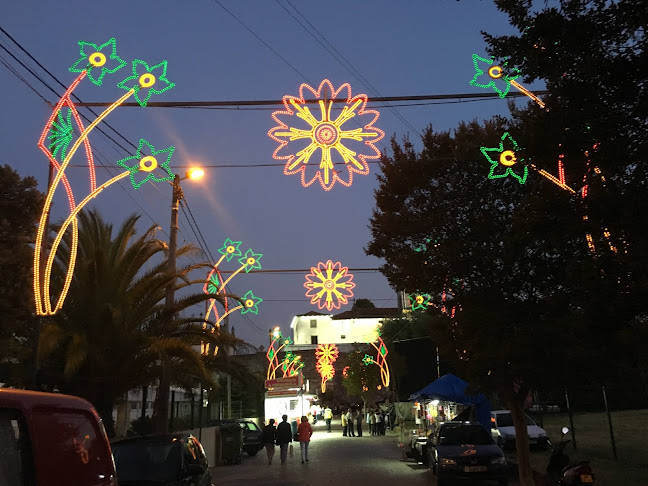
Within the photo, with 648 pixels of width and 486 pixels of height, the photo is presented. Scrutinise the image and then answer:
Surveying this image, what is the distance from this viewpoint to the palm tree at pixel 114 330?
14.3m

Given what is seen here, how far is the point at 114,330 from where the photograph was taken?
14555 mm

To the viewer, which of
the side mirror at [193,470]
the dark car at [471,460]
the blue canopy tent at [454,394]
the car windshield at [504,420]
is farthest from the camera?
the car windshield at [504,420]

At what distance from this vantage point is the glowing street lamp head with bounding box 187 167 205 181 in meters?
19.4

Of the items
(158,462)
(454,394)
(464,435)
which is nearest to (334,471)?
(454,394)

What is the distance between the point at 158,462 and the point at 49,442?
18.1 feet

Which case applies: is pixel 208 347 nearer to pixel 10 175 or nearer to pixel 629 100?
pixel 10 175

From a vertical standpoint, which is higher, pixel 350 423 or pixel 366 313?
pixel 366 313

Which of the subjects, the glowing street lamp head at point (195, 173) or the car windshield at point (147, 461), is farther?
the glowing street lamp head at point (195, 173)

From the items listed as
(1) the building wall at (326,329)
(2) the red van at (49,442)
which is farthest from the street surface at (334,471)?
(1) the building wall at (326,329)

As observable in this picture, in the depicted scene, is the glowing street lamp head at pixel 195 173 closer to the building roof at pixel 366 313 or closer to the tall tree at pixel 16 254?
the tall tree at pixel 16 254

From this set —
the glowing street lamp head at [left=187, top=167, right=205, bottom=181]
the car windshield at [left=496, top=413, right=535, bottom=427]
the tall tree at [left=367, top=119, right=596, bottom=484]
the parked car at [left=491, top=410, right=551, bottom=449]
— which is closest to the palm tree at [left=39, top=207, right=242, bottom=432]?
the glowing street lamp head at [left=187, top=167, right=205, bottom=181]

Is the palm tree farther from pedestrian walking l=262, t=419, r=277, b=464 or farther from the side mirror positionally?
pedestrian walking l=262, t=419, r=277, b=464

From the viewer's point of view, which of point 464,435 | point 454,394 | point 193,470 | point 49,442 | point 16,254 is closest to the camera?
point 49,442

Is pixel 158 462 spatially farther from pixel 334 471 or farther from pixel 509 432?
pixel 509 432
